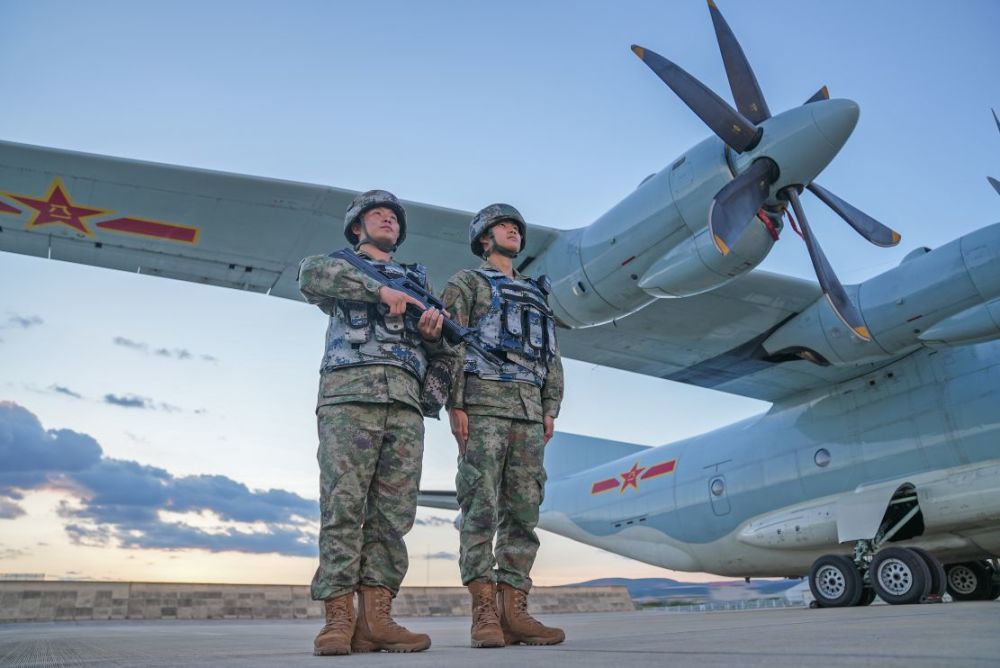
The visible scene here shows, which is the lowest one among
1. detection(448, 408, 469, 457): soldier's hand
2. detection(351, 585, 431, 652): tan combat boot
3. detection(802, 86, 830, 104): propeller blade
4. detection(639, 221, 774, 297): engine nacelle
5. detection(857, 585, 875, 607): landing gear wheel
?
detection(857, 585, 875, 607): landing gear wheel

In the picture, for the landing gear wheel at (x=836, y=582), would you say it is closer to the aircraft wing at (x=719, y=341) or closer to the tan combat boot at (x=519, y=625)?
the aircraft wing at (x=719, y=341)

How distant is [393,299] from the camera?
374 centimetres

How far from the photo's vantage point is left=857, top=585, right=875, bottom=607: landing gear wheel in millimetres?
8970

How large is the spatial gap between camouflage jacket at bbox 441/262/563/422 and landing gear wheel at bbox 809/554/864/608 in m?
6.41

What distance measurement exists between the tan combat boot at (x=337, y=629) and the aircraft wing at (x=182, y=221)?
557 cm

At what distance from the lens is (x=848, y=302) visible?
8.33 metres

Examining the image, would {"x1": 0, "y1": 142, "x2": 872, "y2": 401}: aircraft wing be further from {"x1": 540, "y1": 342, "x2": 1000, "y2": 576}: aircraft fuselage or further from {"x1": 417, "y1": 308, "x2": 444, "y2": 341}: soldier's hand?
{"x1": 417, "y1": 308, "x2": 444, "y2": 341}: soldier's hand

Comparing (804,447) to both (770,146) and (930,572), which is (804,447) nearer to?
(930,572)

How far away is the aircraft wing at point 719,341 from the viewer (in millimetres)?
9844

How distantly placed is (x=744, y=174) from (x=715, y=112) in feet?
2.14

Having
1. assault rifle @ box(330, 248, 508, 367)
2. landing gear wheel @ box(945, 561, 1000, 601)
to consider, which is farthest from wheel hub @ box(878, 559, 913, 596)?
assault rifle @ box(330, 248, 508, 367)

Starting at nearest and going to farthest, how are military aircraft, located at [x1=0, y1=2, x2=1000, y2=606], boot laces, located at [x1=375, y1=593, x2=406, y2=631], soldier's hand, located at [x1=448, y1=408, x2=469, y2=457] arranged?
boot laces, located at [x1=375, y1=593, x2=406, y2=631] → soldier's hand, located at [x1=448, y1=408, x2=469, y2=457] → military aircraft, located at [x1=0, y1=2, x2=1000, y2=606]

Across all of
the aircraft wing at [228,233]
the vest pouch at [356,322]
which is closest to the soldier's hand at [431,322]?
the vest pouch at [356,322]

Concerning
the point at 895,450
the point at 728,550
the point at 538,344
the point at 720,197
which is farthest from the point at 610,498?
the point at 538,344
